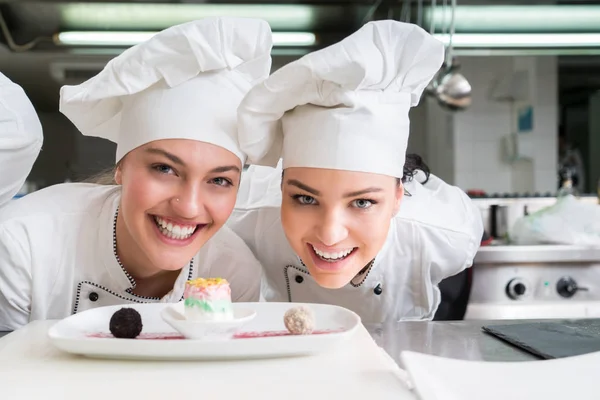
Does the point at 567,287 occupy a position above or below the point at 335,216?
below

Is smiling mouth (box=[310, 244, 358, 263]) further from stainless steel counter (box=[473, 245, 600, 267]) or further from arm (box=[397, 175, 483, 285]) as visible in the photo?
stainless steel counter (box=[473, 245, 600, 267])

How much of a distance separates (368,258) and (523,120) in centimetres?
356

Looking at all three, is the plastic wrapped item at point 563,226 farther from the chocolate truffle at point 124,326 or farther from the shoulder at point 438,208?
the chocolate truffle at point 124,326

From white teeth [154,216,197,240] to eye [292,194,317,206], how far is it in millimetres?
195

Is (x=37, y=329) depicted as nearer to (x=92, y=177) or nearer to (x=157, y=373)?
(x=157, y=373)

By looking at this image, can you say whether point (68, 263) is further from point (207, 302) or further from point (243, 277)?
point (207, 302)

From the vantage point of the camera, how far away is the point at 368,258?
3.41 feet

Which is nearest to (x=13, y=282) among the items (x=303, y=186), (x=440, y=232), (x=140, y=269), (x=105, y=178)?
(x=140, y=269)

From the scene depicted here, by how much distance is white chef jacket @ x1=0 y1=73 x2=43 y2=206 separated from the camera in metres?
1.17

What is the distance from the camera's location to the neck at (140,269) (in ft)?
3.97

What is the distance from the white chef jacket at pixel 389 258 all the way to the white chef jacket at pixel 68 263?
98 mm

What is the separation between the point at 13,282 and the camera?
3.67 ft

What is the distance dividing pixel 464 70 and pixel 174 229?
3.56 m

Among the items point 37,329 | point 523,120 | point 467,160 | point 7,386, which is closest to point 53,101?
point 467,160
